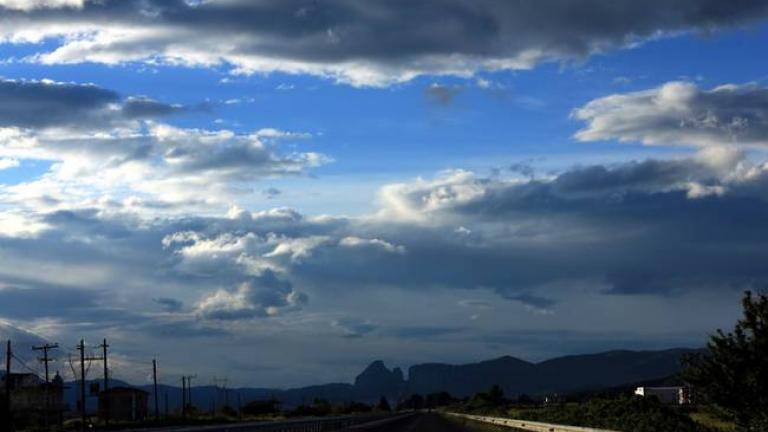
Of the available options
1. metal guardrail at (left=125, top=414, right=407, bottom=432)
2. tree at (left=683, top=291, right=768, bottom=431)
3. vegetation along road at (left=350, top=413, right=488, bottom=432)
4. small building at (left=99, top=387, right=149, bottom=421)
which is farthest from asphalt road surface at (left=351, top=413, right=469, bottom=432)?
small building at (left=99, top=387, right=149, bottom=421)

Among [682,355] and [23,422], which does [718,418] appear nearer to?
[682,355]

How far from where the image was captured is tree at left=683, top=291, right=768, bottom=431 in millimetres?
35656

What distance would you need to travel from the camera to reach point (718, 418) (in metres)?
38.2

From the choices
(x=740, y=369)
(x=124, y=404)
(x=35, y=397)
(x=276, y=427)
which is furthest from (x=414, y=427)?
(x=124, y=404)

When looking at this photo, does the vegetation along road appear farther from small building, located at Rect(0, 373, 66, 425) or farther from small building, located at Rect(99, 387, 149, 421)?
small building, located at Rect(99, 387, 149, 421)

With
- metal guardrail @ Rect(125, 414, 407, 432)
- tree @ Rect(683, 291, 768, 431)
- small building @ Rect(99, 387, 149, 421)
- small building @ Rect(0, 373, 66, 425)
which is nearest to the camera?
tree @ Rect(683, 291, 768, 431)

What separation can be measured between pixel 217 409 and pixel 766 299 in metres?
→ 156

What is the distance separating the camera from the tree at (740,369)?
35656 mm

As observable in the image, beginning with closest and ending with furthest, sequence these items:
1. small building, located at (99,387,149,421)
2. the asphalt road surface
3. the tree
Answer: the tree < the asphalt road surface < small building, located at (99,387,149,421)

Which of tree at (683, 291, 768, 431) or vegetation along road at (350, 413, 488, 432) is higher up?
tree at (683, 291, 768, 431)

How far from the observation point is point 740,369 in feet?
118

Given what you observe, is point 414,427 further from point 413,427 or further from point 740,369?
point 740,369

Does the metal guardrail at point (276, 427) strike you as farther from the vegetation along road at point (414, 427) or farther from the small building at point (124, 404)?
the small building at point (124, 404)

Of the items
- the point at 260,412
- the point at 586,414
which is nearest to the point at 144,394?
the point at 260,412
